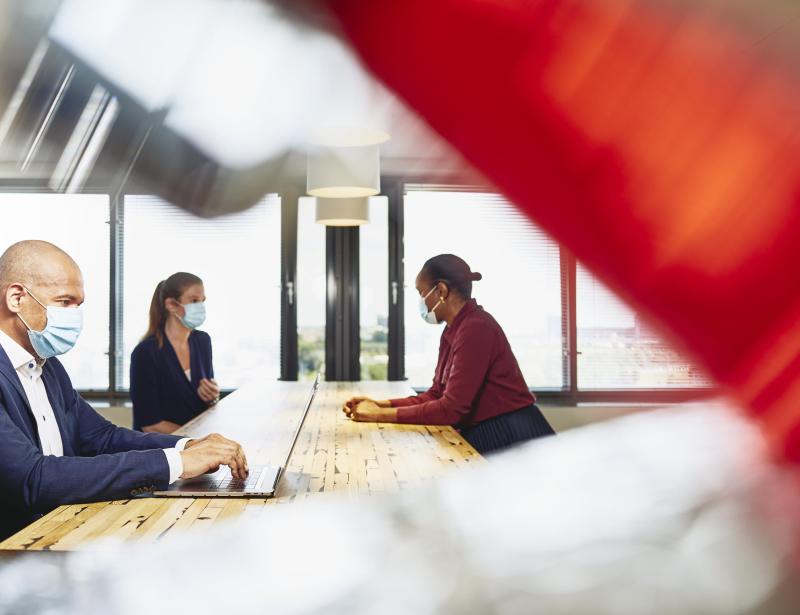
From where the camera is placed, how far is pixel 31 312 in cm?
178

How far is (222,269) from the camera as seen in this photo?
197 inches

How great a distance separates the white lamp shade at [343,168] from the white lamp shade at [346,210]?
45cm

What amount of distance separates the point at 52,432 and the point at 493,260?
3.62m

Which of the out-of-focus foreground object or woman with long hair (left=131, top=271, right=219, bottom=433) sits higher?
the out-of-focus foreground object

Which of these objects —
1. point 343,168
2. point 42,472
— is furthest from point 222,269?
point 42,472

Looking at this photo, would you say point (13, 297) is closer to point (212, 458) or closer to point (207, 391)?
point (212, 458)

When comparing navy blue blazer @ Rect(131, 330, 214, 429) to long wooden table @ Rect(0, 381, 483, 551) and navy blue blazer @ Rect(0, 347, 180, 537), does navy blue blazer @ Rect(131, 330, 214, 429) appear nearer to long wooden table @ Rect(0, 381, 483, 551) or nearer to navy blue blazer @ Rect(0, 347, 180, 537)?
long wooden table @ Rect(0, 381, 483, 551)

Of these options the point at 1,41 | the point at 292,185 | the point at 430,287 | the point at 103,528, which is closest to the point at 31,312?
the point at 103,528

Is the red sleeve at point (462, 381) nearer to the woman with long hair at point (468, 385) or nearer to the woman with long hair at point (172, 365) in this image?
the woman with long hair at point (468, 385)

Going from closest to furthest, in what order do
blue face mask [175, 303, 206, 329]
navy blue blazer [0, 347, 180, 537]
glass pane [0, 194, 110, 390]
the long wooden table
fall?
1. the long wooden table
2. navy blue blazer [0, 347, 180, 537]
3. blue face mask [175, 303, 206, 329]
4. glass pane [0, 194, 110, 390]

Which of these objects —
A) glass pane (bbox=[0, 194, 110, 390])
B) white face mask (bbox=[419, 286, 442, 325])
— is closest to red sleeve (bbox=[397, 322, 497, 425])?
white face mask (bbox=[419, 286, 442, 325])

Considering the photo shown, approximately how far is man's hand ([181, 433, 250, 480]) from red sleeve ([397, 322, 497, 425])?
3.34 feet

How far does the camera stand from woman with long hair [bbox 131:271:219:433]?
336 centimetres

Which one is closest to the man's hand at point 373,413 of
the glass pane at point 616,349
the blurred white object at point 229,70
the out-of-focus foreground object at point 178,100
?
the blurred white object at point 229,70
